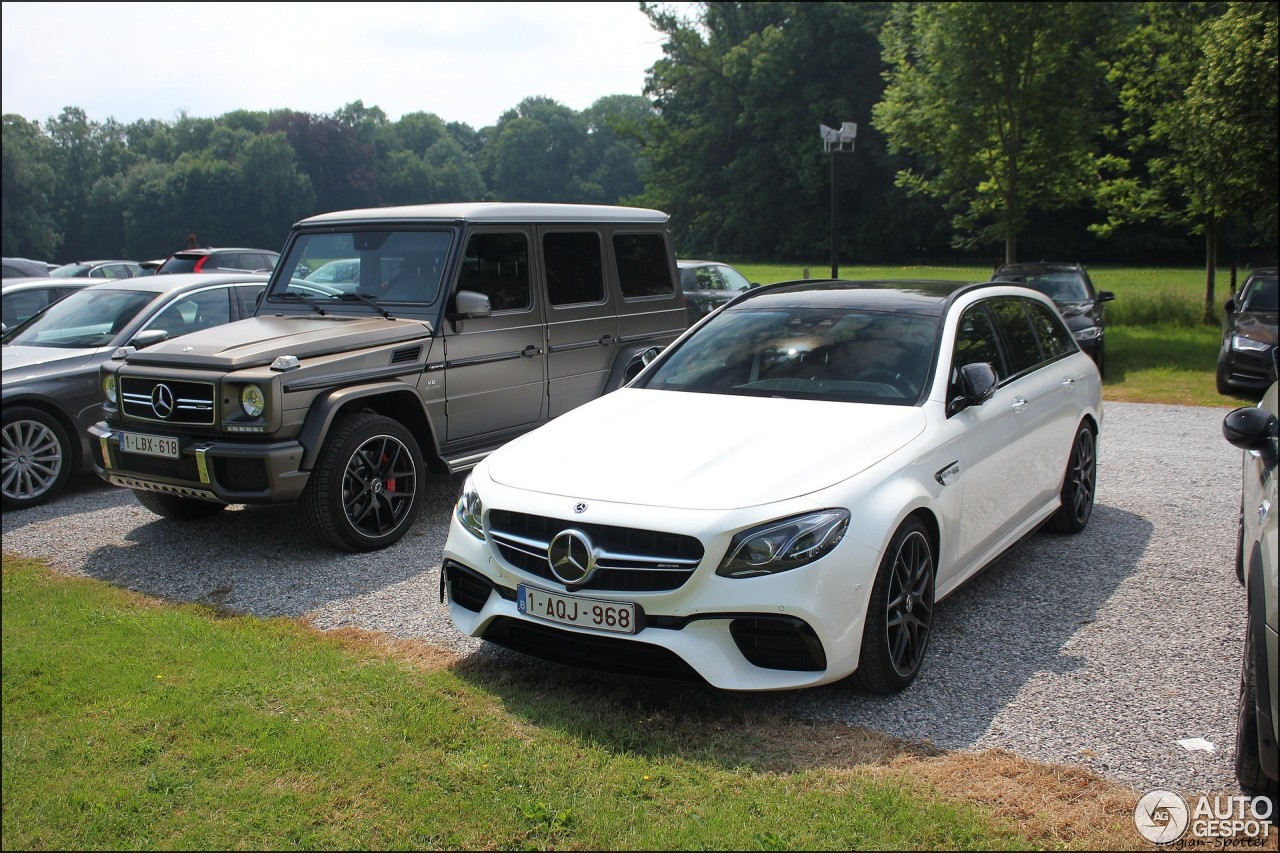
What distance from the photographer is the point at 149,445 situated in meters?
6.43

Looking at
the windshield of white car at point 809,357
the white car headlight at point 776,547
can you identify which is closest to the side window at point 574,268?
the windshield of white car at point 809,357

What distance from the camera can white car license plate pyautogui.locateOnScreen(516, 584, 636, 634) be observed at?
4.06 metres

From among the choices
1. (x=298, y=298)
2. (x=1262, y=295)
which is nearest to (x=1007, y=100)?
(x=1262, y=295)

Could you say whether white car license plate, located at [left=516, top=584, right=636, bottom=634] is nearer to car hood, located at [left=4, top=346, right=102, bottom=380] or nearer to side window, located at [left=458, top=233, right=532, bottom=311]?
side window, located at [left=458, top=233, right=532, bottom=311]

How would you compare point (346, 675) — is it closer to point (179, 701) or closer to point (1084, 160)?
point (179, 701)

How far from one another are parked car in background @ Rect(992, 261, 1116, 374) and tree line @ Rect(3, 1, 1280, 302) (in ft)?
10.0

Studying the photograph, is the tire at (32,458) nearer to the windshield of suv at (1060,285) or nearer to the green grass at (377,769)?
the green grass at (377,769)

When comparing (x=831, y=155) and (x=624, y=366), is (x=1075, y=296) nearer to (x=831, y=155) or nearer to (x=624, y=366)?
(x=624, y=366)

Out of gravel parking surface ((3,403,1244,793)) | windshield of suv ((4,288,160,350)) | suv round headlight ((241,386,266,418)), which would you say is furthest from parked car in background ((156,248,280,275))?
suv round headlight ((241,386,266,418))

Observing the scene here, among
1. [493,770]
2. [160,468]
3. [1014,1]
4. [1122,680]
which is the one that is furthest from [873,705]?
[1014,1]

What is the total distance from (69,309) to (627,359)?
506cm

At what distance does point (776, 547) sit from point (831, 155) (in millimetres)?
28425

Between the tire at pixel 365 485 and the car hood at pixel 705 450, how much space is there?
6.11ft

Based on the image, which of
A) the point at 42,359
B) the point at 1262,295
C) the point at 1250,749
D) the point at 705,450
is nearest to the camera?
the point at 1250,749
